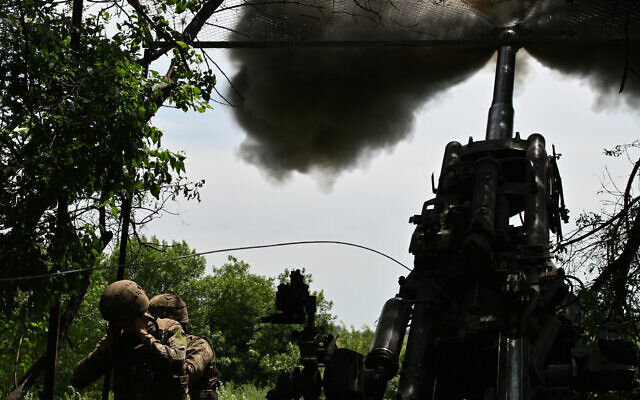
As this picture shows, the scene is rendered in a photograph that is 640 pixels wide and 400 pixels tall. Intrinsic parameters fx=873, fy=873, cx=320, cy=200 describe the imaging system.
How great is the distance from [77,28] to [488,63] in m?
6.22

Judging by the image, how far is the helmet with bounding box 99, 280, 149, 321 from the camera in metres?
5.64

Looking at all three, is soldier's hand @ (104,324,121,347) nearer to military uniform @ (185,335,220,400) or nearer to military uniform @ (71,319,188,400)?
military uniform @ (71,319,188,400)

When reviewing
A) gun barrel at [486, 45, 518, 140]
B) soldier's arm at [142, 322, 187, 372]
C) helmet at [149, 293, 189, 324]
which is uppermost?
gun barrel at [486, 45, 518, 140]

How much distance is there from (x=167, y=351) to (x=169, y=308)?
103cm

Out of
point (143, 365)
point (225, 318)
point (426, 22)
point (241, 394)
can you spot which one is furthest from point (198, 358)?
point (225, 318)

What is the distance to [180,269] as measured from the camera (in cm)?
3612

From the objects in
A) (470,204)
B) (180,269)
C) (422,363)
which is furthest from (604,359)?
(180,269)

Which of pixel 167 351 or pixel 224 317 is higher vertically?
pixel 224 317

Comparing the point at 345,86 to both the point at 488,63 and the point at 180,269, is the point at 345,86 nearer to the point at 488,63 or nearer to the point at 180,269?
the point at 488,63

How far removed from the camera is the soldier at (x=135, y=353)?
5.69 meters

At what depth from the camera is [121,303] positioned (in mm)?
5648

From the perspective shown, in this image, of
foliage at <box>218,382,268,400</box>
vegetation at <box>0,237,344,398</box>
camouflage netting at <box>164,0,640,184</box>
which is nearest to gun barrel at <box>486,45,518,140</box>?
camouflage netting at <box>164,0,640,184</box>

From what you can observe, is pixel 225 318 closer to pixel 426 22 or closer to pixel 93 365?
pixel 426 22

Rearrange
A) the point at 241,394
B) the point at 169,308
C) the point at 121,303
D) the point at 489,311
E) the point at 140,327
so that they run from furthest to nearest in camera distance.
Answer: the point at 241,394, the point at 489,311, the point at 169,308, the point at 140,327, the point at 121,303
